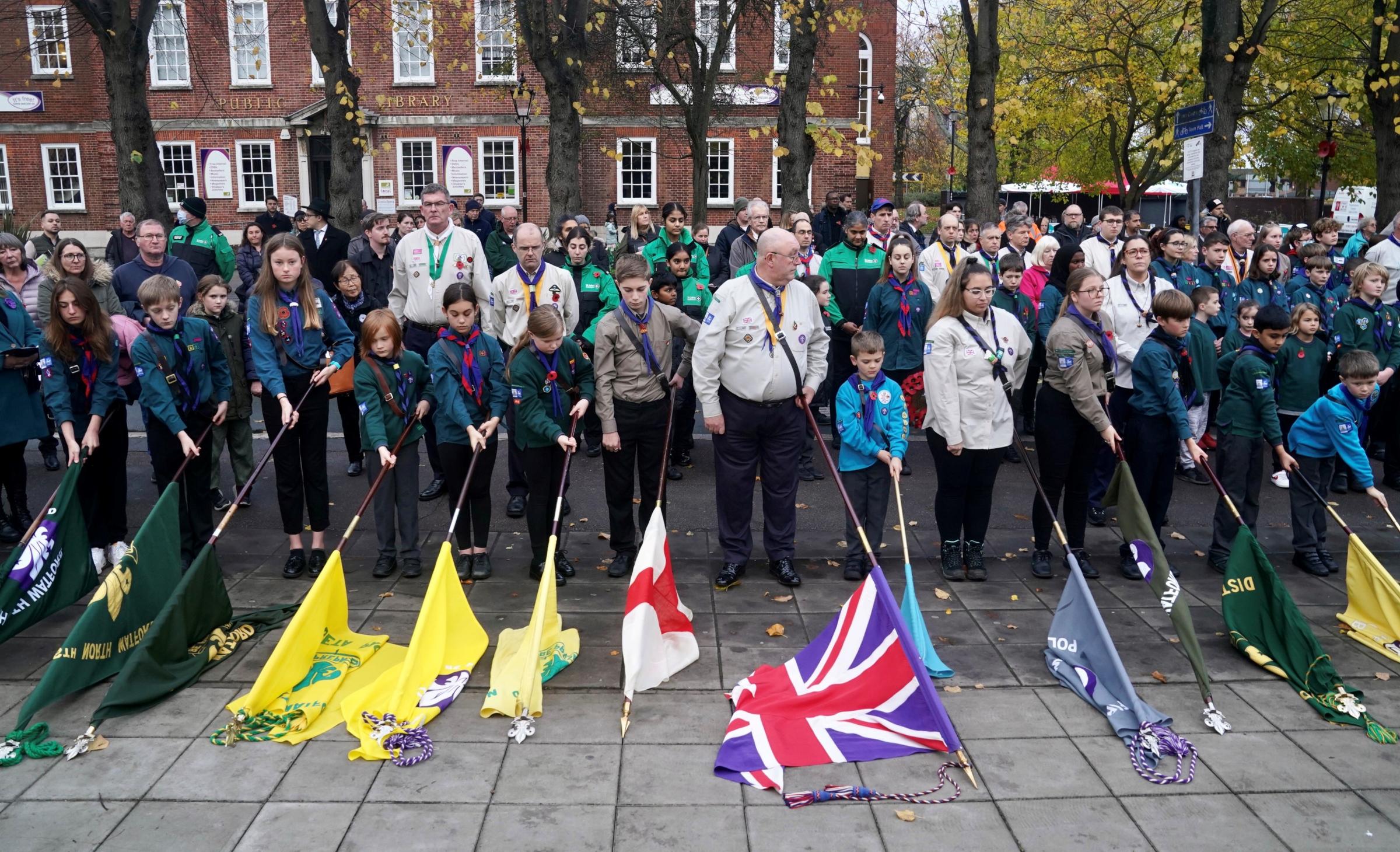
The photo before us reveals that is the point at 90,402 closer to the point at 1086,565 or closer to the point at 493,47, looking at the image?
the point at 1086,565

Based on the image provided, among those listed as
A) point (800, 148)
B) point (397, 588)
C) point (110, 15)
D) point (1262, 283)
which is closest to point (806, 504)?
point (397, 588)

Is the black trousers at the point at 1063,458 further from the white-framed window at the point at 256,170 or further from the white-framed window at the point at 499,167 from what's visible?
the white-framed window at the point at 256,170

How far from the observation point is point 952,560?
703 cm

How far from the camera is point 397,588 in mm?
6770

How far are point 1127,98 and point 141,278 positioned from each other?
84.3 ft

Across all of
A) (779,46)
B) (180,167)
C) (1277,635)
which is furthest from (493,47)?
(1277,635)

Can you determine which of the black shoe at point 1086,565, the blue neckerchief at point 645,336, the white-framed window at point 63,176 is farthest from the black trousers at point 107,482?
the white-framed window at point 63,176

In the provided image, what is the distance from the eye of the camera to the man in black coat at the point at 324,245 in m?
11.6

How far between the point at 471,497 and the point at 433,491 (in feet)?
5.81

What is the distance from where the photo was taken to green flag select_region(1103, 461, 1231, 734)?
5.12 metres

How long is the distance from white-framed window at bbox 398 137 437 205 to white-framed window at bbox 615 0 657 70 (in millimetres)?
8101

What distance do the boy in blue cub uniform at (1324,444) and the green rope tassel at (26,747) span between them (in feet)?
23.3

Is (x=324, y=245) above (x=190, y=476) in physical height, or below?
above

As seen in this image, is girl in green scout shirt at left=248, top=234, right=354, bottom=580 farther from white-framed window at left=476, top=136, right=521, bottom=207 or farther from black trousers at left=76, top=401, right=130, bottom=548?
white-framed window at left=476, top=136, right=521, bottom=207
